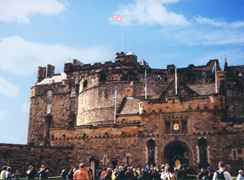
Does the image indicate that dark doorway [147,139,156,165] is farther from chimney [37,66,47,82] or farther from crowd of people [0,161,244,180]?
chimney [37,66,47,82]

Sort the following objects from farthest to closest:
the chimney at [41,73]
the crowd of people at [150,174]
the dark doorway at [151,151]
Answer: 1. the chimney at [41,73]
2. the dark doorway at [151,151]
3. the crowd of people at [150,174]

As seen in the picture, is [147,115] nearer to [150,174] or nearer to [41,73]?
[150,174]

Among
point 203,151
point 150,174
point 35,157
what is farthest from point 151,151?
point 35,157

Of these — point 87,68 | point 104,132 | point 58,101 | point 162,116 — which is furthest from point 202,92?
point 58,101

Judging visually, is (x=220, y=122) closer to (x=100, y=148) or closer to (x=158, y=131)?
(x=158, y=131)

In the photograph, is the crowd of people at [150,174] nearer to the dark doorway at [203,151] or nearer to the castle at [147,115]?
the dark doorway at [203,151]

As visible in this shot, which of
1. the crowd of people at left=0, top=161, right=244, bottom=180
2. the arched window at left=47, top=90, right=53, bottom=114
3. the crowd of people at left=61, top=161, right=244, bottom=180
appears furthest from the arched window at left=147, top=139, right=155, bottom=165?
the arched window at left=47, top=90, right=53, bottom=114

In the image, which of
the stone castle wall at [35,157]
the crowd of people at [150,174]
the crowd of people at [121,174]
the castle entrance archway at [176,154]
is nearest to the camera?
the crowd of people at [150,174]

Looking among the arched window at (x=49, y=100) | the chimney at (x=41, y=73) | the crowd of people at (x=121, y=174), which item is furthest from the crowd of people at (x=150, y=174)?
the chimney at (x=41, y=73)

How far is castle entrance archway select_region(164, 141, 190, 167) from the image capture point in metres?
32.8

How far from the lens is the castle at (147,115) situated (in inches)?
1257

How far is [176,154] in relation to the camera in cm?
3359

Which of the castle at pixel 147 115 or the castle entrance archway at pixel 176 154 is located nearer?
the castle at pixel 147 115

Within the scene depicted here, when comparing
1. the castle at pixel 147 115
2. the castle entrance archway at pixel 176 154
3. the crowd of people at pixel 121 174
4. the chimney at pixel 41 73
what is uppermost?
the chimney at pixel 41 73
